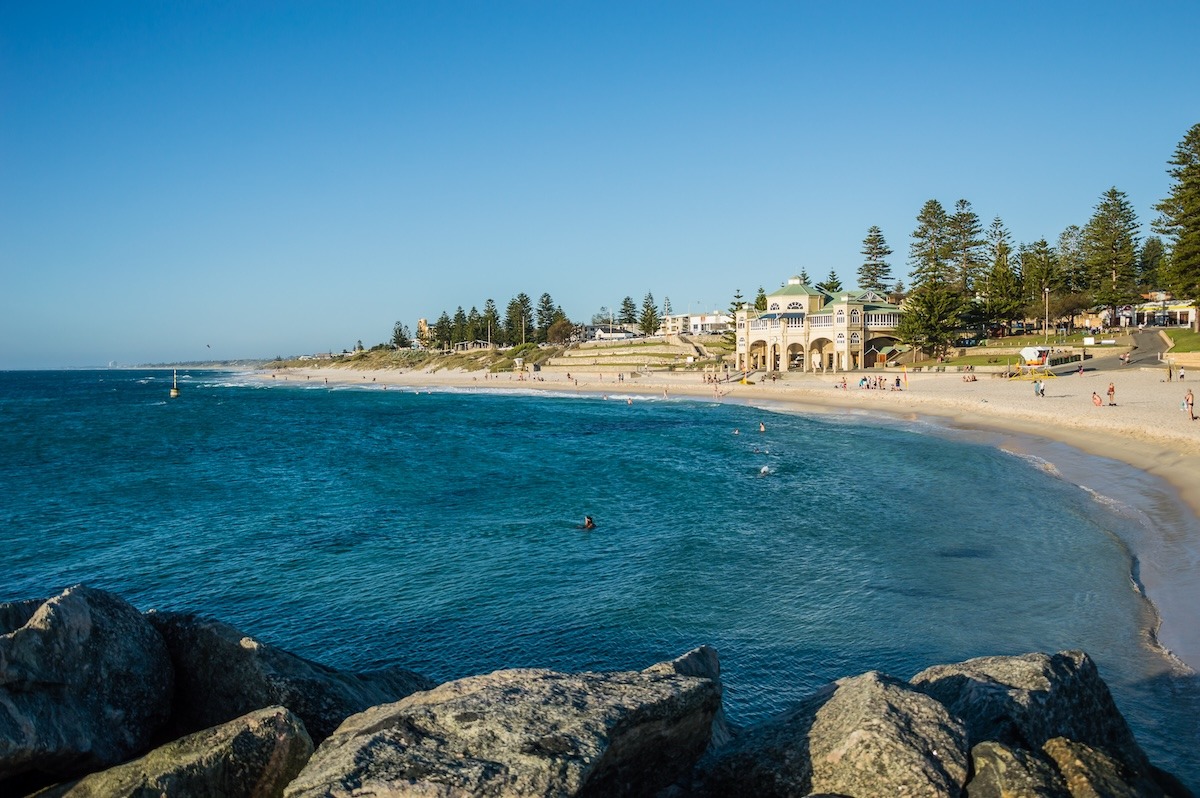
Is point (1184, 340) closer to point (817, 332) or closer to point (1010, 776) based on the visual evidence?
point (817, 332)

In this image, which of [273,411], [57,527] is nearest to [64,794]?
[57,527]

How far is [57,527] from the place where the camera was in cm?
2525

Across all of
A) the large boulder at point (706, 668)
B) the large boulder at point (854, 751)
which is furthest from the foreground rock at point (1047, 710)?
the large boulder at point (706, 668)

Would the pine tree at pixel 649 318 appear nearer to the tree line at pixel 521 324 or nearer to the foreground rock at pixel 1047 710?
the tree line at pixel 521 324

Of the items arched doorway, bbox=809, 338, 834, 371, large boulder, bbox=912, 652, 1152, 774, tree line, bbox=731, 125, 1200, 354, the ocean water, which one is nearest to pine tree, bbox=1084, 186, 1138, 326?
tree line, bbox=731, 125, 1200, 354

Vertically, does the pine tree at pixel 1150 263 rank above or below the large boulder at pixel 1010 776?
above

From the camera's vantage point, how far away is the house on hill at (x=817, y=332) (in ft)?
→ 275

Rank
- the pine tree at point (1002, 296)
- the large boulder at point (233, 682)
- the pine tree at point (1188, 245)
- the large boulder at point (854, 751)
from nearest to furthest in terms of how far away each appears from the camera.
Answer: the large boulder at point (854, 751) → the large boulder at point (233, 682) → the pine tree at point (1188, 245) → the pine tree at point (1002, 296)

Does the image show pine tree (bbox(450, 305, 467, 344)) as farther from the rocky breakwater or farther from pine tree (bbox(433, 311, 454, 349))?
the rocky breakwater

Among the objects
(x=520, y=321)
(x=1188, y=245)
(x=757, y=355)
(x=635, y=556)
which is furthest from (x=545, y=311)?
(x=635, y=556)

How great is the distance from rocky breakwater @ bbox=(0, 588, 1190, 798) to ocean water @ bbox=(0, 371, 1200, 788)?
4.54 metres

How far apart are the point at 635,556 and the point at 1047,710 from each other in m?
13.7

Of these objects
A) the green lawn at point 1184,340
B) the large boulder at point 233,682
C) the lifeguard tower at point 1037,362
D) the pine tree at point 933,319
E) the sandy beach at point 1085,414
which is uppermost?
the pine tree at point 933,319

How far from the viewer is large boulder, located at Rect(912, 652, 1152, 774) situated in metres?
6.65
